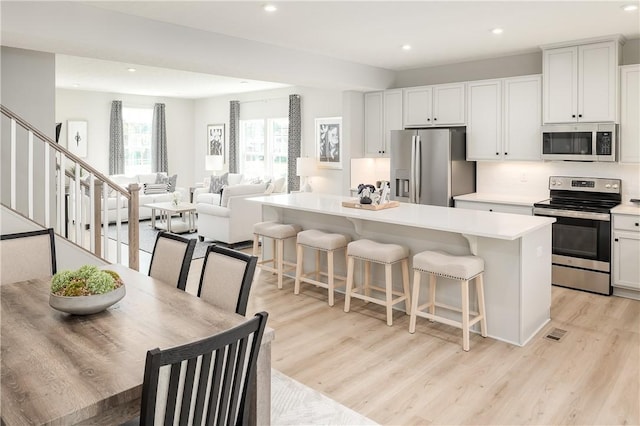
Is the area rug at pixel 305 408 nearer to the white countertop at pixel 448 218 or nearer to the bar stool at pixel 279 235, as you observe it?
the white countertop at pixel 448 218

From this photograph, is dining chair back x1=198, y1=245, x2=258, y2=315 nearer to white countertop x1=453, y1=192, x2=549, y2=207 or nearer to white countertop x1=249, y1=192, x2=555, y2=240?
white countertop x1=249, y1=192, x2=555, y2=240

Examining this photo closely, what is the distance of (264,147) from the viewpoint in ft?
32.7

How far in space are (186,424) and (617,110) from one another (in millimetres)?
5137

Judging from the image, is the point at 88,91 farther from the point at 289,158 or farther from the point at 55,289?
the point at 55,289

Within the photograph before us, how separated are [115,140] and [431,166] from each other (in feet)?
24.1

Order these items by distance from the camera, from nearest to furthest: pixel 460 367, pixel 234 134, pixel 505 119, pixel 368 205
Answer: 1. pixel 460 367
2. pixel 368 205
3. pixel 505 119
4. pixel 234 134

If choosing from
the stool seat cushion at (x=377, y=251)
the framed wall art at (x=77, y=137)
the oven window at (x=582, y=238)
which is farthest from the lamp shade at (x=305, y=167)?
the framed wall art at (x=77, y=137)

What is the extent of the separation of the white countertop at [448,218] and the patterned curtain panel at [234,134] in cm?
567

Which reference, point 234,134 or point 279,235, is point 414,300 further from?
point 234,134

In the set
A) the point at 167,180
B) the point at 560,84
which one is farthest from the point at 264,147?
the point at 560,84

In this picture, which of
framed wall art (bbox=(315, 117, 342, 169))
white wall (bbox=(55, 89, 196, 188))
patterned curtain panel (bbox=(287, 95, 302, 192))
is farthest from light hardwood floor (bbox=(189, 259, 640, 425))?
white wall (bbox=(55, 89, 196, 188))

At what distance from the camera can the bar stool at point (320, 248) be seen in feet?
14.7

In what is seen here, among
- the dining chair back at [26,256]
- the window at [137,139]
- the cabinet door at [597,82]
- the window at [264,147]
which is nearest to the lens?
the dining chair back at [26,256]

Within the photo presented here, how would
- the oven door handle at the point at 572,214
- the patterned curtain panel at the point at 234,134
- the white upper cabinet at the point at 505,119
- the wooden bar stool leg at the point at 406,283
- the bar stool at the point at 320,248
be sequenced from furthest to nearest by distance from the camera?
the patterned curtain panel at the point at 234,134 < the white upper cabinet at the point at 505,119 < the oven door handle at the point at 572,214 < the bar stool at the point at 320,248 < the wooden bar stool leg at the point at 406,283
